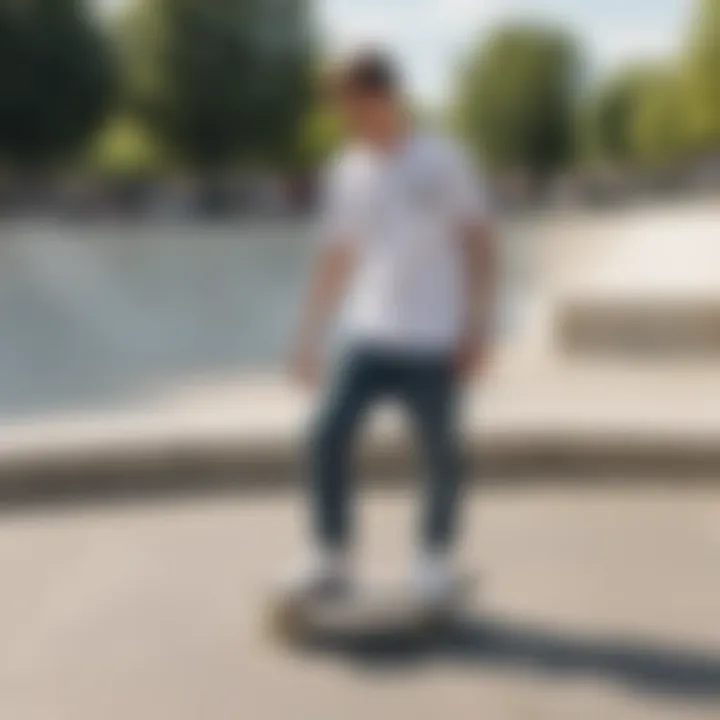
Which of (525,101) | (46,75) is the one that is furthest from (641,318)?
(525,101)

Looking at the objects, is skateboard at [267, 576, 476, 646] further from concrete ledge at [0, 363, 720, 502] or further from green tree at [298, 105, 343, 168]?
green tree at [298, 105, 343, 168]

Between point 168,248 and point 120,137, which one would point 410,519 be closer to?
point 168,248

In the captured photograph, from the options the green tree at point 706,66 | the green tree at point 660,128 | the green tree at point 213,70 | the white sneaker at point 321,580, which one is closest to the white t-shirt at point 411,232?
the white sneaker at point 321,580

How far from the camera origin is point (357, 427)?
3.98 m

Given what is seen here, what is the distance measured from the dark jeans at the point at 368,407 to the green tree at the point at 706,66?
40.1 metres

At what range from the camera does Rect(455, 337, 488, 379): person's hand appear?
3.87 metres

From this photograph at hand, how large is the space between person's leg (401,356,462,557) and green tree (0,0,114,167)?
32.9 metres

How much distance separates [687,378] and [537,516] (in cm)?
316

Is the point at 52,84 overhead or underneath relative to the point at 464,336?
overhead

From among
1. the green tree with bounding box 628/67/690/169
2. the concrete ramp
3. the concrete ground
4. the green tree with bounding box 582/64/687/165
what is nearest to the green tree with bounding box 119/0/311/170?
the green tree with bounding box 582/64/687/165

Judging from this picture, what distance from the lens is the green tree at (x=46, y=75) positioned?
35.4m

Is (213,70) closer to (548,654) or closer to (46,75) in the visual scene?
(46,75)

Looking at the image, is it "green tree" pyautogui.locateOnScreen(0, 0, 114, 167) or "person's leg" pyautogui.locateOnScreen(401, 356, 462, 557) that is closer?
"person's leg" pyautogui.locateOnScreen(401, 356, 462, 557)

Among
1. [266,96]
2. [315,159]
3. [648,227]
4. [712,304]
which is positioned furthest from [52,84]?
[712,304]
